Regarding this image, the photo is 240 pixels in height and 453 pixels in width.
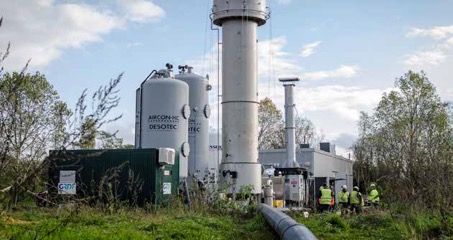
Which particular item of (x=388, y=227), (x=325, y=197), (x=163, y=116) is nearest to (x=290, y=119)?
(x=325, y=197)

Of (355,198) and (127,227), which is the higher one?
(355,198)

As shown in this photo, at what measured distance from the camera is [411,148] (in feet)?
59.4

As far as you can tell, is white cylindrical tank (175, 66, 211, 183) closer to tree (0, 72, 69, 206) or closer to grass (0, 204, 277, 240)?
grass (0, 204, 277, 240)

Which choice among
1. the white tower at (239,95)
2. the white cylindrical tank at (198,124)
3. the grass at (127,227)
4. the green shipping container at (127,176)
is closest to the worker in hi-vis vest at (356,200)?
the white tower at (239,95)

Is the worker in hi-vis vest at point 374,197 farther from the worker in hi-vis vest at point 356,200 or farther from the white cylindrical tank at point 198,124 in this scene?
the white cylindrical tank at point 198,124

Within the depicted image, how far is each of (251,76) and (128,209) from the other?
749 cm

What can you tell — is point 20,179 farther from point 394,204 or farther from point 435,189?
point 394,204

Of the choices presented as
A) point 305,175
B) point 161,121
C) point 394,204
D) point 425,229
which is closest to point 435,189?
point 425,229

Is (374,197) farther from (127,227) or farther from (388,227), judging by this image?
(127,227)

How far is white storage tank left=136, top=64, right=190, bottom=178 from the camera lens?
21.3 metres

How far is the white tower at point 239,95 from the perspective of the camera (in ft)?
69.4

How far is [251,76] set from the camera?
2156cm

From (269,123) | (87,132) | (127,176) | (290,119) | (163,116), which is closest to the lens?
(87,132)

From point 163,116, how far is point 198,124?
371cm
